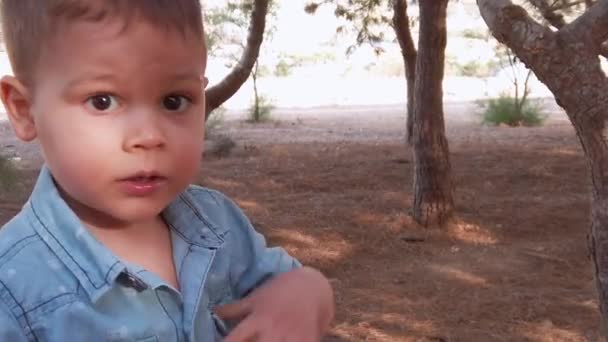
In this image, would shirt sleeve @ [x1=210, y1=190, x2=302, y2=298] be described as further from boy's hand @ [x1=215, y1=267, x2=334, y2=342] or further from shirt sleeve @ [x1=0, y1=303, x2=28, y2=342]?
shirt sleeve @ [x1=0, y1=303, x2=28, y2=342]

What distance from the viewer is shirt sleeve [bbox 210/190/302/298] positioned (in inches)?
52.1

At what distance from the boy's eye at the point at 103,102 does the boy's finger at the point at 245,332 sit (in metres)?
0.32

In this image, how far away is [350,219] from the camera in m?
7.31

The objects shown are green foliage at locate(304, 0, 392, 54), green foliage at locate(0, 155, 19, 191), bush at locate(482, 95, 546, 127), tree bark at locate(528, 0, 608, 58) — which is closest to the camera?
tree bark at locate(528, 0, 608, 58)

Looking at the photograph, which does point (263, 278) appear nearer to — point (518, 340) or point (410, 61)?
point (518, 340)

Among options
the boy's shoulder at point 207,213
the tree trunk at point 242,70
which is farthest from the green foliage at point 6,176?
the boy's shoulder at point 207,213

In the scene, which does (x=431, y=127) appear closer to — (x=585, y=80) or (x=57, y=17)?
(x=585, y=80)

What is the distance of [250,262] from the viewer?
1.33 metres

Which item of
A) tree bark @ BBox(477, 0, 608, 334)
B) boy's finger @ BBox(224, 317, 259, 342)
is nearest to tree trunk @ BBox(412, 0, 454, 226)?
tree bark @ BBox(477, 0, 608, 334)

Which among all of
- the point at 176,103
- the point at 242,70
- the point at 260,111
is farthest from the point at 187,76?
the point at 260,111

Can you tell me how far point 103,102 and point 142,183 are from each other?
11 cm

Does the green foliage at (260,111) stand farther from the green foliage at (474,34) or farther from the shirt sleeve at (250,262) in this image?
the shirt sleeve at (250,262)

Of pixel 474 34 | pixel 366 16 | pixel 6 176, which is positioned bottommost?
pixel 6 176

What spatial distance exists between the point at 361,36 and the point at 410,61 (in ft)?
3.23
